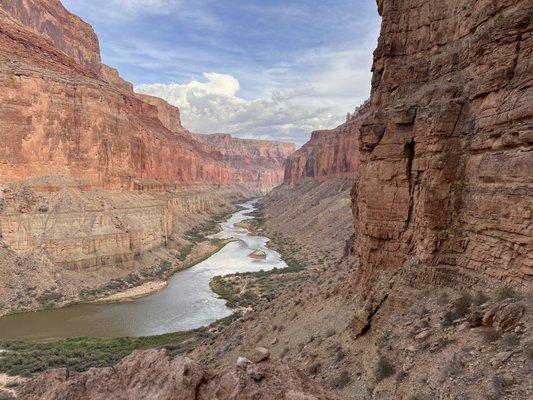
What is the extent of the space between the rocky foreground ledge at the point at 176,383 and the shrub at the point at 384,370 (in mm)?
3699

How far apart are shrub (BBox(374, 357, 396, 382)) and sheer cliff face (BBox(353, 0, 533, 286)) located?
3070mm

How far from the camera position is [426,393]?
774 cm

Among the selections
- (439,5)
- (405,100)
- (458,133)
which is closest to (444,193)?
(458,133)

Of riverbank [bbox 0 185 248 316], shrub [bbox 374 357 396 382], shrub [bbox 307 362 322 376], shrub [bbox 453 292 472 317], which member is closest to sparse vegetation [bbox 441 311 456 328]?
shrub [bbox 453 292 472 317]

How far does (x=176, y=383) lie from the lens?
595cm

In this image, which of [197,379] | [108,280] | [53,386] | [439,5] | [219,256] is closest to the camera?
[197,379]

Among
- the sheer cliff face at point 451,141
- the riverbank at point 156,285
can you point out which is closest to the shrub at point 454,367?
the sheer cliff face at point 451,141

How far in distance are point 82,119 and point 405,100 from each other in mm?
42969

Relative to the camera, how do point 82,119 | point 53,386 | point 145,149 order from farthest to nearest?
1. point 145,149
2. point 82,119
3. point 53,386

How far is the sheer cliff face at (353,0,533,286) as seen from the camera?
8.38 meters

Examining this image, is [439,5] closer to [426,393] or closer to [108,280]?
[426,393]

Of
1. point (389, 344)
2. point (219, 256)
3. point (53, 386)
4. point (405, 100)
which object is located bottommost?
point (219, 256)

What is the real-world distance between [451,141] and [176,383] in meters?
9.04

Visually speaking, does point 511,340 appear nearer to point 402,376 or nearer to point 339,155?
point 402,376
